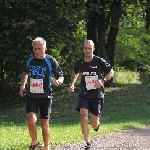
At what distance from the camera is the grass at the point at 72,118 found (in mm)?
9961

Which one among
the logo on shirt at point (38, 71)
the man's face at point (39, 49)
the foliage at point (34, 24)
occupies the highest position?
the foliage at point (34, 24)

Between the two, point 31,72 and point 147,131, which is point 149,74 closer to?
point 147,131

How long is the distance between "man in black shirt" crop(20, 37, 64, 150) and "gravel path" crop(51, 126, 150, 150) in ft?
3.66

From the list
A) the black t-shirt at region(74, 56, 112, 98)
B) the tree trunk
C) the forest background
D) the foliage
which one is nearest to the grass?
the black t-shirt at region(74, 56, 112, 98)

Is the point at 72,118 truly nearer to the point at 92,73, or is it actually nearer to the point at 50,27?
the point at 50,27

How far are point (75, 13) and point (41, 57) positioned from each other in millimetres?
13273

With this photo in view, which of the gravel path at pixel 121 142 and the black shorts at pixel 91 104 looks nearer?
the black shorts at pixel 91 104

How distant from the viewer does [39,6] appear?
2050 centimetres

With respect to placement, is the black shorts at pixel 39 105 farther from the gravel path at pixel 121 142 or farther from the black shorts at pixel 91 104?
the gravel path at pixel 121 142

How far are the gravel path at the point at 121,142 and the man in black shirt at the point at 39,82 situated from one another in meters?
1.12

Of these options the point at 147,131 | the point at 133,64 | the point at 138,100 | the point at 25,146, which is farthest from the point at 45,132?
the point at 133,64

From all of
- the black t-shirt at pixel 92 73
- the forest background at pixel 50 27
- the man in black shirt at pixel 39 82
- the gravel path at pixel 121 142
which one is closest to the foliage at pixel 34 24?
the forest background at pixel 50 27

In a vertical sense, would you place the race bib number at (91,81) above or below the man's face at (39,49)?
below

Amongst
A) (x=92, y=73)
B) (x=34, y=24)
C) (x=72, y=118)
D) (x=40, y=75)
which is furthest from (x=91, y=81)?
(x=34, y=24)
